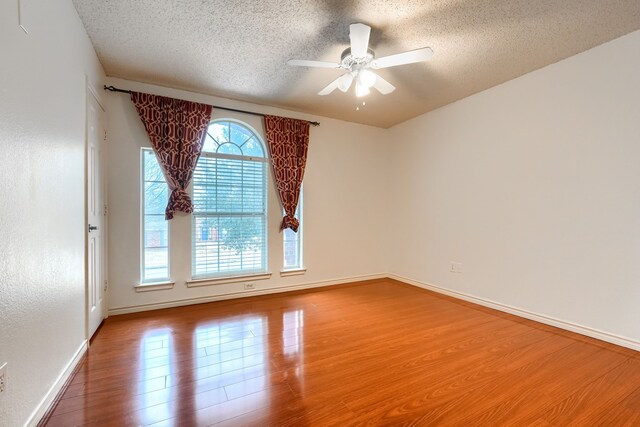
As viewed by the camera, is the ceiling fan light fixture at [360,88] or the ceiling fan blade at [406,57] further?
the ceiling fan light fixture at [360,88]

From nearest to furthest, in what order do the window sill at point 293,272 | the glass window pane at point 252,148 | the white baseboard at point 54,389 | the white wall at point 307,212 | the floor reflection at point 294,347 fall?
the white baseboard at point 54,389 < the floor reflection at point 294,347 < the white wall at point 307,212 < the glass window pane at point 252,148 < the window sill at point 293,272

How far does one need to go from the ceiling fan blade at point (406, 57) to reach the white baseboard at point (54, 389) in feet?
10.0

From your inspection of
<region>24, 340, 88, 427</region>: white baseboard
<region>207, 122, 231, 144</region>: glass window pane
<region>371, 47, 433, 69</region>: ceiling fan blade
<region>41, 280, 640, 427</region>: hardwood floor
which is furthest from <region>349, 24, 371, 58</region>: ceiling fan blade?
<region>24, 340, 88, 427</region>: white baseboard

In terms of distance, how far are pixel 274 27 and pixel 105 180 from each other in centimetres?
232

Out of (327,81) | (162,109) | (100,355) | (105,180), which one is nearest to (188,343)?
(100,355)

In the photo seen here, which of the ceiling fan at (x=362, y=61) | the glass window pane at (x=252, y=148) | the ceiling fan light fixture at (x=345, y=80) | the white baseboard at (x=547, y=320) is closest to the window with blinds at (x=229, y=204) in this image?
the glass window pane at (x=252, y=148)

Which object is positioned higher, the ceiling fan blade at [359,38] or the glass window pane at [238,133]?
the ceiling fan blade at [359,38]

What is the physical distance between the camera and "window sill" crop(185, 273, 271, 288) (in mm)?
3404

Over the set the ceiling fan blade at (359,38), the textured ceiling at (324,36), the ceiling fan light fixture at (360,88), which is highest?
the textured ceiling at (324,36)

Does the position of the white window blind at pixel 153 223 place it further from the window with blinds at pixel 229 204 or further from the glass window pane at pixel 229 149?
the glass window pane at pixel 229 149

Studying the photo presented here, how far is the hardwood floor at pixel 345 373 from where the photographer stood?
155 cm

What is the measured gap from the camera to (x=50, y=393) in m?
1.62

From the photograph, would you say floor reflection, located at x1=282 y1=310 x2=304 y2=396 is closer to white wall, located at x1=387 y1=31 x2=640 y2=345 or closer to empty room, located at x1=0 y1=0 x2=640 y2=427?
empty room, located at x1=0 y1=0 x2=640 y2=427

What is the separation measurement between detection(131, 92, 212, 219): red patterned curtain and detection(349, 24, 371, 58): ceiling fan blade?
2.07 m
